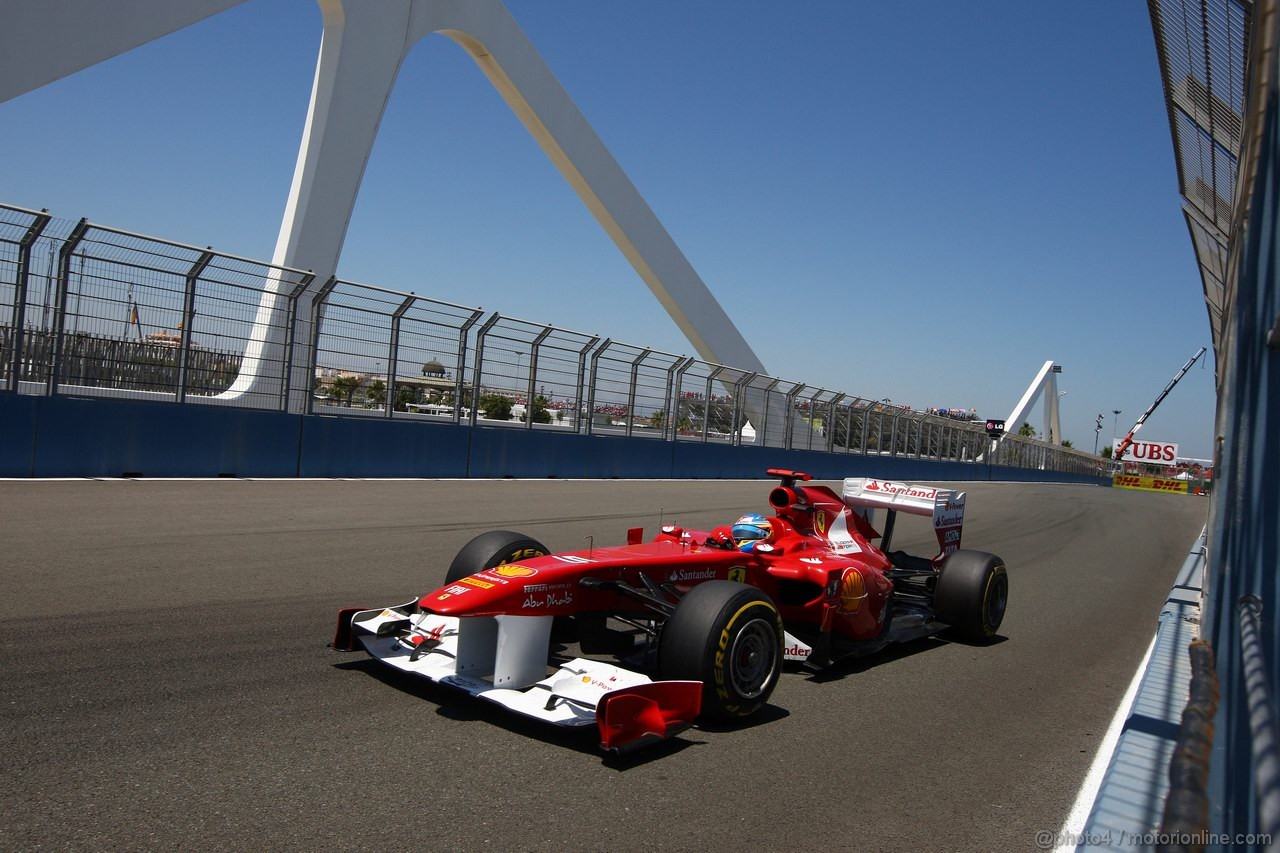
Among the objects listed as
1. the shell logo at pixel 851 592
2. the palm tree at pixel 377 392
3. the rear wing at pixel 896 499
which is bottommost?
the shell logo at pixel 851 592

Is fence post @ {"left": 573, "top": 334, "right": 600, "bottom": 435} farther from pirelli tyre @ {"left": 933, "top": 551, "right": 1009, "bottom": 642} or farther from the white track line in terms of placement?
the white track line

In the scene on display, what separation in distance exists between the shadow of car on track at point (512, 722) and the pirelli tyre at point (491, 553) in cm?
78

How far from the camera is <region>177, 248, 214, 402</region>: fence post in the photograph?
11.8 metres

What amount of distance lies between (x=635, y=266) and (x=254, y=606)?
96.3 ft

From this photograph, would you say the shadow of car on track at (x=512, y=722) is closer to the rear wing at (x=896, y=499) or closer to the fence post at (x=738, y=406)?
the rear wing at (x=896, y=499)

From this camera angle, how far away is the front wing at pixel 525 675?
389cm

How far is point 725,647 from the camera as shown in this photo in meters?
4.37

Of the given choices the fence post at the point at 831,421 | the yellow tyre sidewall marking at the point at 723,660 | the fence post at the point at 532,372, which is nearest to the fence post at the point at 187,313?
the fence post at the point at 532,372

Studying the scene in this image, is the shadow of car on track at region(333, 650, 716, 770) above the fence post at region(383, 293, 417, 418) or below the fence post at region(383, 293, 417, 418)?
below

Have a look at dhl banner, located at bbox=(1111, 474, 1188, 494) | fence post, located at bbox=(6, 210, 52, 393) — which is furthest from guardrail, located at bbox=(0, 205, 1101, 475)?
dhl banner, located at bbox=(1111, 474, 1188, 494)

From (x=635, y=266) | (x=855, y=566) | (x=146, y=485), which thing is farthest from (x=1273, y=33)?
(x=635, y=266)

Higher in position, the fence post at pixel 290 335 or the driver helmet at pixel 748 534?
the fence post at pixel 290 335

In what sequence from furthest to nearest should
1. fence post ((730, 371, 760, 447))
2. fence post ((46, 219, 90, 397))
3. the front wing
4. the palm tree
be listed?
fence post ((730, 371, 760, 447)) → the palm tree → fence post ((46, 219, 90, 397)) → the front wing

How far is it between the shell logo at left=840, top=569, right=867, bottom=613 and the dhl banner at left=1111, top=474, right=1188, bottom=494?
60.4m
